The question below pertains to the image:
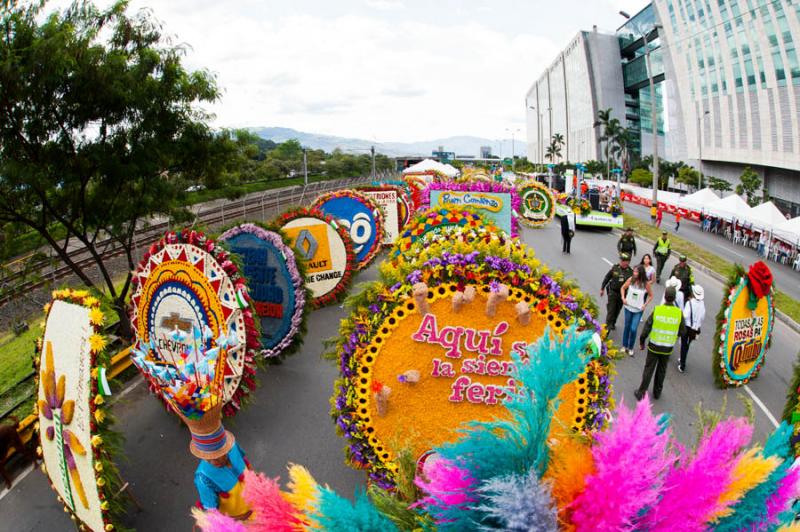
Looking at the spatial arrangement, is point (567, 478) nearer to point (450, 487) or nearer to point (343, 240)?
point (450, 487)

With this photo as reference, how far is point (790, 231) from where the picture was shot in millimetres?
17328

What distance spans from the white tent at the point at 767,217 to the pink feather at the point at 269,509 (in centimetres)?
2159

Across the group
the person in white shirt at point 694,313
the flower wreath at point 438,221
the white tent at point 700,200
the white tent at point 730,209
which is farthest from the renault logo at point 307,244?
the white tent at point 700,200

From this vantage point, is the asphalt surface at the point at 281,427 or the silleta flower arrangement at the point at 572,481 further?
the asphalt surface at the point at 281,427

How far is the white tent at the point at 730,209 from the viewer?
21.2m

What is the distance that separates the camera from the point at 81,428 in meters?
4.00

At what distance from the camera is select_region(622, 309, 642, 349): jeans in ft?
27.3

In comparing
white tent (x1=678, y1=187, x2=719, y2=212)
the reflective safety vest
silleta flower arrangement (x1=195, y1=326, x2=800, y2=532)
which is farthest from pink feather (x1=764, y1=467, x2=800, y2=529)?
white tent (x1=678, y1=187, x2=719, y2=212)

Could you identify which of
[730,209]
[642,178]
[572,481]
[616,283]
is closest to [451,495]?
[572,481]

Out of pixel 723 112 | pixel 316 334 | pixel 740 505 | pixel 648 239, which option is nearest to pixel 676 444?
pixel 740 505

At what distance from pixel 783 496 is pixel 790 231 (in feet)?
65.3

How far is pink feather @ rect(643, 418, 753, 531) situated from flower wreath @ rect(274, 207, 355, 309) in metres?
9.32

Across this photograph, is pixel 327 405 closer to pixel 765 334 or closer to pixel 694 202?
pixel 765 334

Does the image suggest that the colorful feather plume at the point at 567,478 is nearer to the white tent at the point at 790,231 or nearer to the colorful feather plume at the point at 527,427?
the colorful feather plume at the point at 527,427
